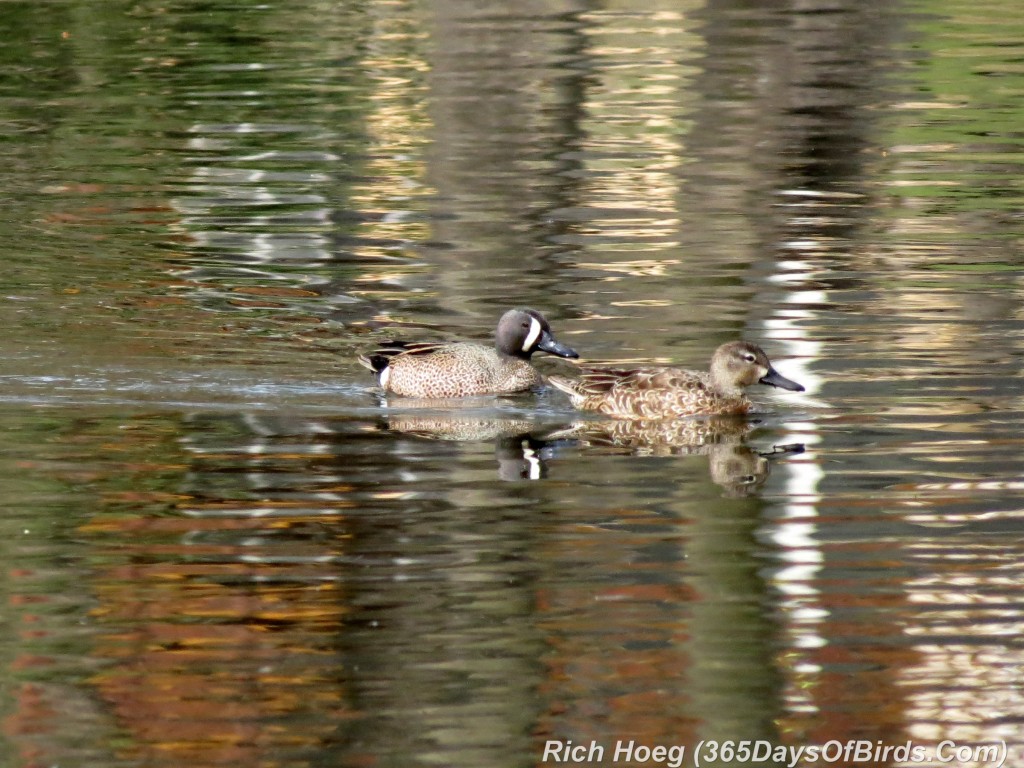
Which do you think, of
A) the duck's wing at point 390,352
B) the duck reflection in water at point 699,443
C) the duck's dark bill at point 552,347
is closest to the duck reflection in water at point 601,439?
the duck reflection in water at point 699,443

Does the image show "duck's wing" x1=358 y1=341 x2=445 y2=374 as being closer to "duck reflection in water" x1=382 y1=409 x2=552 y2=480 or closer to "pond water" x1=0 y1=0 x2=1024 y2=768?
"pond water" x1=0 y1=0 x2=1024 y2=768

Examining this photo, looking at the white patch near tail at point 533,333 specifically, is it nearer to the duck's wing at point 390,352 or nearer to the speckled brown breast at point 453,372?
the speckled brown breast at point 453,372

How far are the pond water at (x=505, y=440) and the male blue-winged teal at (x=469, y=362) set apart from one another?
22 centimetres

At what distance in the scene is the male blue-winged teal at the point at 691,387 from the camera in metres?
11.2

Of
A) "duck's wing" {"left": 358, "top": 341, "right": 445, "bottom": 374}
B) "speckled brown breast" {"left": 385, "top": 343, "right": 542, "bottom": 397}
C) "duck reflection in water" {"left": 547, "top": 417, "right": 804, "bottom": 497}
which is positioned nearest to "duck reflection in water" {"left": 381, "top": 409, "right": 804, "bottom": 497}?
"duck reflection in water" {"left": 547, "top": 417, "right": 804, "bottom": 497}

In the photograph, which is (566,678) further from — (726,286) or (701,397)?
(726,286)

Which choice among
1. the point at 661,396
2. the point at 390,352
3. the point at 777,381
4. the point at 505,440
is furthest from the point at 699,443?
the point at 390,352

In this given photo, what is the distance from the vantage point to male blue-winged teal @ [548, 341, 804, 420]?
11164mm

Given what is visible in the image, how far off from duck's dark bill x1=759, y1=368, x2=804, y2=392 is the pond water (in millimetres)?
176

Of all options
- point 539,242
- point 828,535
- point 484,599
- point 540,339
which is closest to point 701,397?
point 540,339

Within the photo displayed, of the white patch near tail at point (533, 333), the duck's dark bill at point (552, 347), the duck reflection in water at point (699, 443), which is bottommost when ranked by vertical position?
the duck reflection in water at point (699, 443)

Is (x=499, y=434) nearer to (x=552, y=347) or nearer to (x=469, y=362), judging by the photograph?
(x=469, y=362)

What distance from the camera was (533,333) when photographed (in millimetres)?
11945

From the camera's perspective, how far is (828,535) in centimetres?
880
